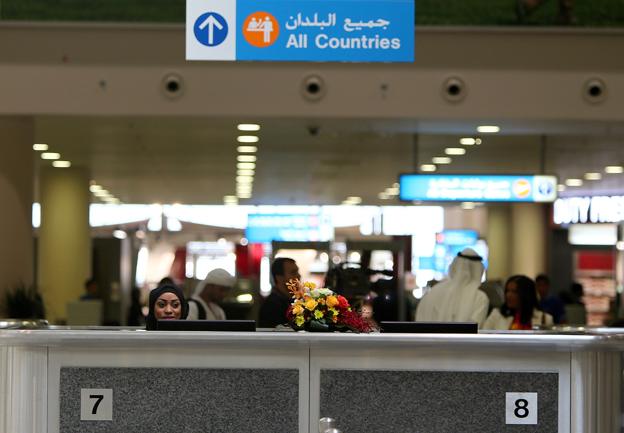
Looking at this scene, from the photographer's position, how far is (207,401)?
→ 503 cm

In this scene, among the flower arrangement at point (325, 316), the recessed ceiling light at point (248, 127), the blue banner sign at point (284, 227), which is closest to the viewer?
the flower arrangement at point (325, 316)

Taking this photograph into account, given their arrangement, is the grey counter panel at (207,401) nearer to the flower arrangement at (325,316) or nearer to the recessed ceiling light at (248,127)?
the flower arrangement at (325,316)

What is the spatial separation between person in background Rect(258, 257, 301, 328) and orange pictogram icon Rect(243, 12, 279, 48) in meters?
1.86

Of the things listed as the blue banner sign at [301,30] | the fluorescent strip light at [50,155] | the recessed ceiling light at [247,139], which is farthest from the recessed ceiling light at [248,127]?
the blue banner sign at [301,30]

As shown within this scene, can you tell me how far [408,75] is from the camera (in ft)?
41.0

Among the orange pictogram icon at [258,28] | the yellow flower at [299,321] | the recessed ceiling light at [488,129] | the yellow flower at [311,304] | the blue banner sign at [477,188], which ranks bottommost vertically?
the yellow flower at [299,321]

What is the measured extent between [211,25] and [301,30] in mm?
590

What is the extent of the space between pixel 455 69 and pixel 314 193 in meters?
14.6

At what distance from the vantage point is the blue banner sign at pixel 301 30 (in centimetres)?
818

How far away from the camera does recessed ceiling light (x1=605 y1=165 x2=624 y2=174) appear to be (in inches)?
815

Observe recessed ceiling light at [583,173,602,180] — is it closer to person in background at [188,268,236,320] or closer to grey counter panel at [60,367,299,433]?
person in background at [188,268,236,320]

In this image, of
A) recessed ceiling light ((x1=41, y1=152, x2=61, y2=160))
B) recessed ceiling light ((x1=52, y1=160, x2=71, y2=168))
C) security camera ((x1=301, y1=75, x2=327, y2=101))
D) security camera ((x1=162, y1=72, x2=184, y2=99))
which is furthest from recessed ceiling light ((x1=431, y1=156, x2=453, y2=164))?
security camera ((x1=162, y1=72, x2=184, y2=99))

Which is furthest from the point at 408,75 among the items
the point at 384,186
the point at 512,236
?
the point at 512,236

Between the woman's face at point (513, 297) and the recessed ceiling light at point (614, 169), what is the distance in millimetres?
11998
